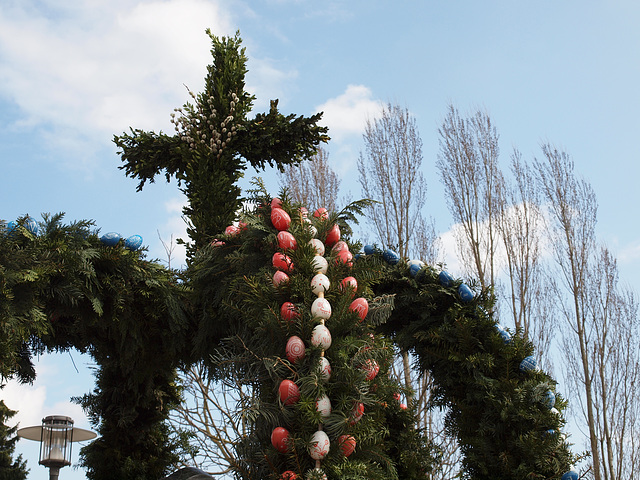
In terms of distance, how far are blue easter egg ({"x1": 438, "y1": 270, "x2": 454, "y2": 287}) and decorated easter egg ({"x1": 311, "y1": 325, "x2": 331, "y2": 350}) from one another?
6.87 ft

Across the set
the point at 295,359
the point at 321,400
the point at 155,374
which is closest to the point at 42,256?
the point at 295,359

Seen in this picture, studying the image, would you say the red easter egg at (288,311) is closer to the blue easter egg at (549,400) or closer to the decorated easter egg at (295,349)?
the decorated easter egg at (295,349)

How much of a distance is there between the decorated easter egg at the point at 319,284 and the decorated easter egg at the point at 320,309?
13cm

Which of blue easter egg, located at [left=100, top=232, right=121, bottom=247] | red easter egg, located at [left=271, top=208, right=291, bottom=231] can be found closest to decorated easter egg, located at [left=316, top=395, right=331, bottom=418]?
red easter egg, located at [left=271, top=208, right=291, bottom=231]

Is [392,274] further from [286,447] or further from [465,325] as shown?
[286,447]

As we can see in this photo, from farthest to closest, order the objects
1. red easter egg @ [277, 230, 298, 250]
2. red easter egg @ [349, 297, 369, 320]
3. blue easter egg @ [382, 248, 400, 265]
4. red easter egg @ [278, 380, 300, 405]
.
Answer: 1. blue easter egg @ [382, 248, 400, 265]
2. red easter egg @ [277, 230, 298, 250]
3. red easter egg @ [349, 297, 369, 320]
4. red easter egg @ [278, 380, 300, 405]

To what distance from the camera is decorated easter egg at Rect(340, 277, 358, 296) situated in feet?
13.6

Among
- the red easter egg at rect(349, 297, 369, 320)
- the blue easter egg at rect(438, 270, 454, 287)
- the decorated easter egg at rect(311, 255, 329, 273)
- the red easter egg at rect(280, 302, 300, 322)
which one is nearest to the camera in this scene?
the red easter egg at rect(280, 302, 300, 322)

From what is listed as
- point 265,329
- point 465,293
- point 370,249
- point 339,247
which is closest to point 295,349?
point 265,329

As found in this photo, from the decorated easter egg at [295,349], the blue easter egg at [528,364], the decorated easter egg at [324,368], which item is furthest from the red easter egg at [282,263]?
the blue easter egg at [528,364]

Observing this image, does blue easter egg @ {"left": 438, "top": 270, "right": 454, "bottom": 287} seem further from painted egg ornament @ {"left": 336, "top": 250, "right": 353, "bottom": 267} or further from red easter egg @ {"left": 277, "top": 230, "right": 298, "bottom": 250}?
red easter egg @ {"left": 277, "top": 230, "right": 298, "bottom": 250}

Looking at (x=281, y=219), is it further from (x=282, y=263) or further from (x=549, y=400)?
(x=549, y=400)

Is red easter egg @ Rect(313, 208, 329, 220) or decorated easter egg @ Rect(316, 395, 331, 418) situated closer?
decorated easter egg @ Rect(316, 395, 331, 418)

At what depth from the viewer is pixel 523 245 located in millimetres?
11492
